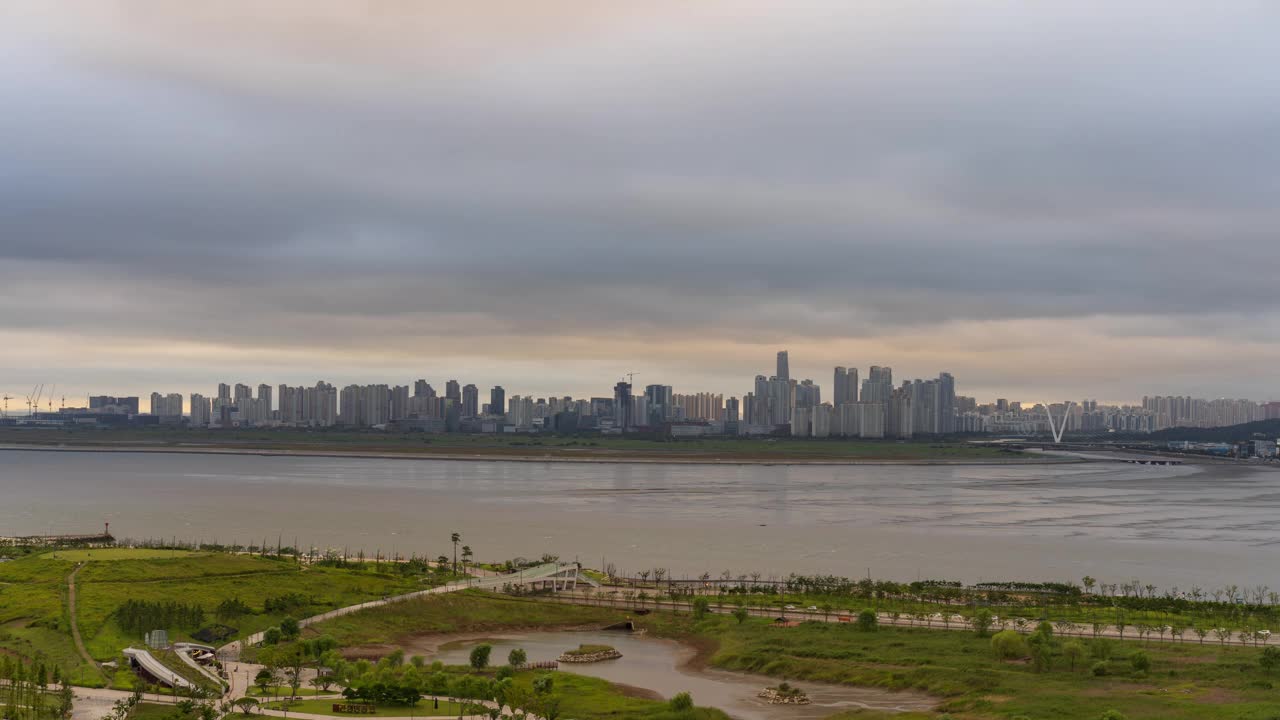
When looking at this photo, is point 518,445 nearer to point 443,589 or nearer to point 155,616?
point 443,589

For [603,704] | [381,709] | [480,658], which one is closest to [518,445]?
[480,658]

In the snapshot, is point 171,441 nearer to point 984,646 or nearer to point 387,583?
point 387,583

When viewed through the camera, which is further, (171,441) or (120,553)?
(171,441)

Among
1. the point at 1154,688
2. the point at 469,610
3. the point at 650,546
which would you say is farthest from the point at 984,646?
the point at 650,546

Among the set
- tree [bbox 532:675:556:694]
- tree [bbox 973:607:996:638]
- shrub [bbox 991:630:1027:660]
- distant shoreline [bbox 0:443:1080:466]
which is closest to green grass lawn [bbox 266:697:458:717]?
tree [bbox 532:675:556:694]

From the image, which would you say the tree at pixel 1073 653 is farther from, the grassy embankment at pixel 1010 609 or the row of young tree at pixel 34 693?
the row of young tree at pixel 34 693

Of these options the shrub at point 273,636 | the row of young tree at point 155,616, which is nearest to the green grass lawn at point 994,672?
the shrub at point 273,636
